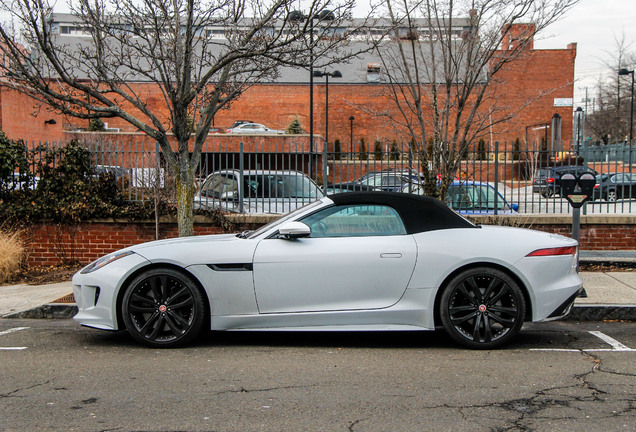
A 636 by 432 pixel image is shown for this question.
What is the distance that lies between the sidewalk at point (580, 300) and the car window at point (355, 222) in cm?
301

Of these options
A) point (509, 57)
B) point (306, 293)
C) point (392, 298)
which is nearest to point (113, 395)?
point (306, 293)

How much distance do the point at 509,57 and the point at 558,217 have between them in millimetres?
2996

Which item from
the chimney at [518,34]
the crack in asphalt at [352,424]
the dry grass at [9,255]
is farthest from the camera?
the dry grass at [9,255]

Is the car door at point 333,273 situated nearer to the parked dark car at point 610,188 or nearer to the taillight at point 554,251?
the taillight at point 554,251

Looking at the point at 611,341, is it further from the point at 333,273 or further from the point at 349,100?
the point at 349,100

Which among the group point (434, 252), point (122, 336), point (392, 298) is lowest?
point (122, 336)

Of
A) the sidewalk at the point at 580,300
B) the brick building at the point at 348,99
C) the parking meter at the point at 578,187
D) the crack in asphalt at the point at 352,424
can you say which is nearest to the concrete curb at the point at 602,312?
the sidewalk at the point at 580,300

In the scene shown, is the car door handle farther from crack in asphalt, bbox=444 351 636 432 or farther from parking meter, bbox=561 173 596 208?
parking meter, bbox=561 173 596 208

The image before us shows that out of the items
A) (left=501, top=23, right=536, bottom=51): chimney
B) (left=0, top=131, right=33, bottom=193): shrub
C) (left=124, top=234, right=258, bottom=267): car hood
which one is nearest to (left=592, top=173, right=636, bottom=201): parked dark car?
(left=501, top=23, right=536, bottom=51): chimney

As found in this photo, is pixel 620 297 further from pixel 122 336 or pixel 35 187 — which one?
pixel 35 187

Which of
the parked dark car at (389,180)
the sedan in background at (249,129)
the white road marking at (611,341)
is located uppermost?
the sedan in background at (249,129)

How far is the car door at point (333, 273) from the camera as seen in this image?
5883mm

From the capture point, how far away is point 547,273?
5953mm

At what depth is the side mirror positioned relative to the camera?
591cm
